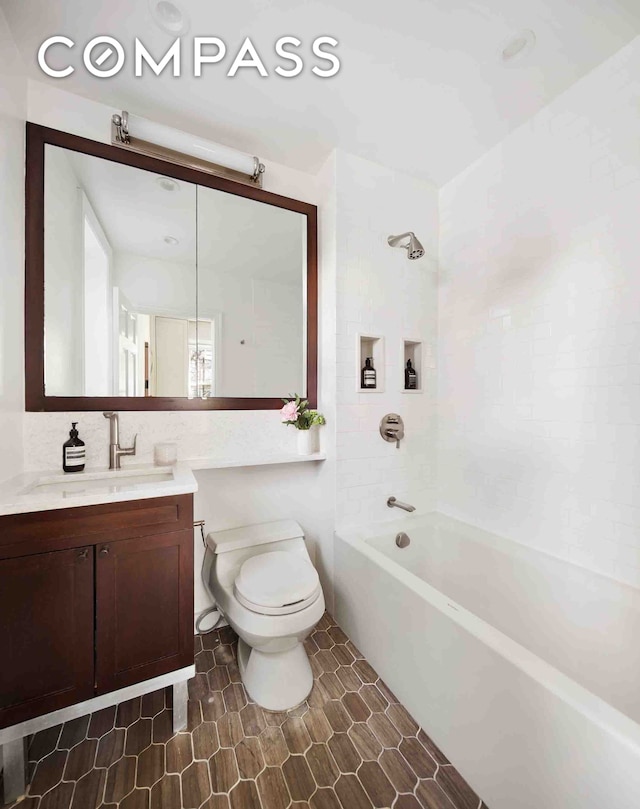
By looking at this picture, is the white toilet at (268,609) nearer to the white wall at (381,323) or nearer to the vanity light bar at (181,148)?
the white wall at (381,323)

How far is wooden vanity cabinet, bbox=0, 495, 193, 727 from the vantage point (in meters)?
1.05

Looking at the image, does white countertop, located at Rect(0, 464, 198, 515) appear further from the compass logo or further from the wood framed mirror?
the compass logo

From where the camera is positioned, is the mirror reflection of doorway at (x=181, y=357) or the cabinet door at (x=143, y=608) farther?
the mirror reflection of doorway at (x=181, y=357)

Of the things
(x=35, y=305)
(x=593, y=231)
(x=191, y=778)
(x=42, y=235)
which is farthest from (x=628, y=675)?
(x=42, y=235)

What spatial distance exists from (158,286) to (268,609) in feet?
5.08

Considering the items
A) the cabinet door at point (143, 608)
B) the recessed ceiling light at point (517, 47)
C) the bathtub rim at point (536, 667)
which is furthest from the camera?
the recessed ceiling light at point (517, 47)

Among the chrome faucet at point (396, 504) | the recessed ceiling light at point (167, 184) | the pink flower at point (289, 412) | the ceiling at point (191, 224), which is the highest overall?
the recessed ceiling light at point (167, 184)

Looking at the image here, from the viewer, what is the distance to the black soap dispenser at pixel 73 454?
146cm

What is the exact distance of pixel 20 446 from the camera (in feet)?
4.62

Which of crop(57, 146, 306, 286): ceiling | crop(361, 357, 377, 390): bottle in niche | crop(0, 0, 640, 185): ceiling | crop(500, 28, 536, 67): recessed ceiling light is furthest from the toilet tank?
crop(500, 28, 536, 67): recessed ceiling light

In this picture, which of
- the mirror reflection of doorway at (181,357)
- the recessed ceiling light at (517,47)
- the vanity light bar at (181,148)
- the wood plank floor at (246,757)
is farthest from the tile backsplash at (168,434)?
the recessed ceiling light at (517,47)

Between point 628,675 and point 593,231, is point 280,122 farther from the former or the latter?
point 628,675

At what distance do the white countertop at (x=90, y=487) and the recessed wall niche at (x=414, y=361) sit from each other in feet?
4.56

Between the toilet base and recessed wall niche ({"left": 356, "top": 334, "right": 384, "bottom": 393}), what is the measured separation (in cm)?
132
